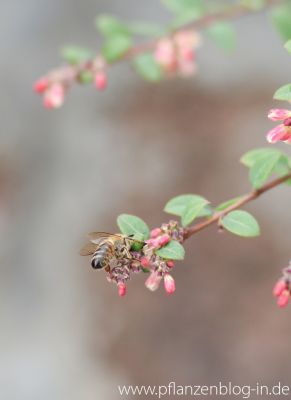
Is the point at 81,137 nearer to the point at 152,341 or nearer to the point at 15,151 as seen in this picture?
the point at 15,151

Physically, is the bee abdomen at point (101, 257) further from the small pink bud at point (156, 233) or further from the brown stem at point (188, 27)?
the brown stem at point (188, 27)

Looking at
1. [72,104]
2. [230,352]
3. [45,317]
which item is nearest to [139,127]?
[72,104]

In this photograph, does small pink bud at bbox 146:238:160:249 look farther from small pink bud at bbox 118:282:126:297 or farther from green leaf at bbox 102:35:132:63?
green leaf at bbox 102:35:132:63

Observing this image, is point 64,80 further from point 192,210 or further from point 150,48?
point 192,210

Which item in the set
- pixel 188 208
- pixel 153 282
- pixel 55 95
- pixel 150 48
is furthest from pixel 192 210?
pixel 150 48

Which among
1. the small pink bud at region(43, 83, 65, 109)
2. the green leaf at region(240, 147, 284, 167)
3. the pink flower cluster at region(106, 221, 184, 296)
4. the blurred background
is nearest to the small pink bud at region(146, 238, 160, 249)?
the pink flower cluster at region(106, 221, 184, 296)

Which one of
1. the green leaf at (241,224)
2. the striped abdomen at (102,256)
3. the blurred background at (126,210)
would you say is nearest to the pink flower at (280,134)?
the green leaf at (241,224)
